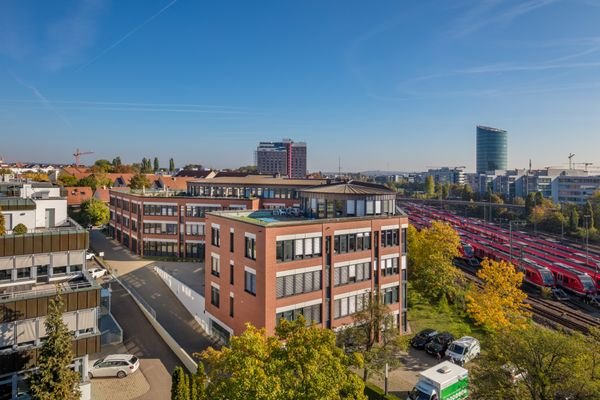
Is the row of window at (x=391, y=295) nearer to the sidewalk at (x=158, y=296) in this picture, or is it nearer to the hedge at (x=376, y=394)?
the hedge at (x=376, y=394)

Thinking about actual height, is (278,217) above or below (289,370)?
above

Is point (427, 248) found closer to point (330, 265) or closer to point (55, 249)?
→ point (330, 265)

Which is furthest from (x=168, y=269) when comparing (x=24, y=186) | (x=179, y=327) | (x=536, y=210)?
(x=536, y=210)

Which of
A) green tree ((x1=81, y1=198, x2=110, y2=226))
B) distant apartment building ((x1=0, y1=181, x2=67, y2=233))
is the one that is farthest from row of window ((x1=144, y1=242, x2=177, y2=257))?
distant apartment building ((x1=0, y1=181, x2=67, y2=233))

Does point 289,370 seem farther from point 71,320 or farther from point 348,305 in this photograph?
point 348,305

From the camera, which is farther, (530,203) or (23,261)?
(530,203)

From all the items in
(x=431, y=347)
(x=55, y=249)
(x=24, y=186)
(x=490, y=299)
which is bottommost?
(x=431, y=347)

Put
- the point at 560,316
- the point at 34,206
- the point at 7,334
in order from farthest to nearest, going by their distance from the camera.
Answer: the point at 560,316
the point at 34,206
the point at 7,334

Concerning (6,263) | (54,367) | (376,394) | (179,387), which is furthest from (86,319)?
(376,394)
